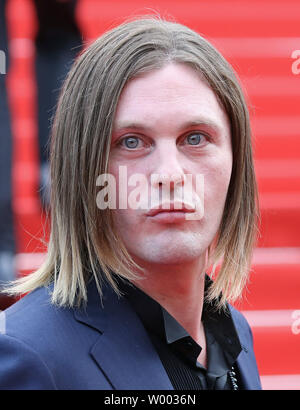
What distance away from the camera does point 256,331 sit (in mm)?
3428

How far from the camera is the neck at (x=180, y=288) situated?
139cm

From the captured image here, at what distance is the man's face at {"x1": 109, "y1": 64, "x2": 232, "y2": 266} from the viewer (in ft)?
4.30

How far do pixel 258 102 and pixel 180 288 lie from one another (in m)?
3.01

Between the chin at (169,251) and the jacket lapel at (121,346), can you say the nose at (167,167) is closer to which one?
the chin at (169,251)

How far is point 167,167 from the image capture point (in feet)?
4.28

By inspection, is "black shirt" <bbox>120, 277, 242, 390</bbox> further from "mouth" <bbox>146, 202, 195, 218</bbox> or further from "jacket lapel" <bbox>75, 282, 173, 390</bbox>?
"mouth" <bbox>146, 202, 195, 218</bbox>

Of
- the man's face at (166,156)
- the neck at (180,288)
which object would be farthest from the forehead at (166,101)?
the neck at (180,288)

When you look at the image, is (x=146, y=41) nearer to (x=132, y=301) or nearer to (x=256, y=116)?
(x=132, y=301)

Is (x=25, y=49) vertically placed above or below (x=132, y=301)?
above

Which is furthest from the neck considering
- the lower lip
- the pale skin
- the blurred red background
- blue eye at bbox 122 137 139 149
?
the blurred red background

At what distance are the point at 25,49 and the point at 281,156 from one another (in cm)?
176

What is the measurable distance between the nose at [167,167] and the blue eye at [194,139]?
0.14 feet

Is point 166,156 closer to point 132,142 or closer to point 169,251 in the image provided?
point 132,142
